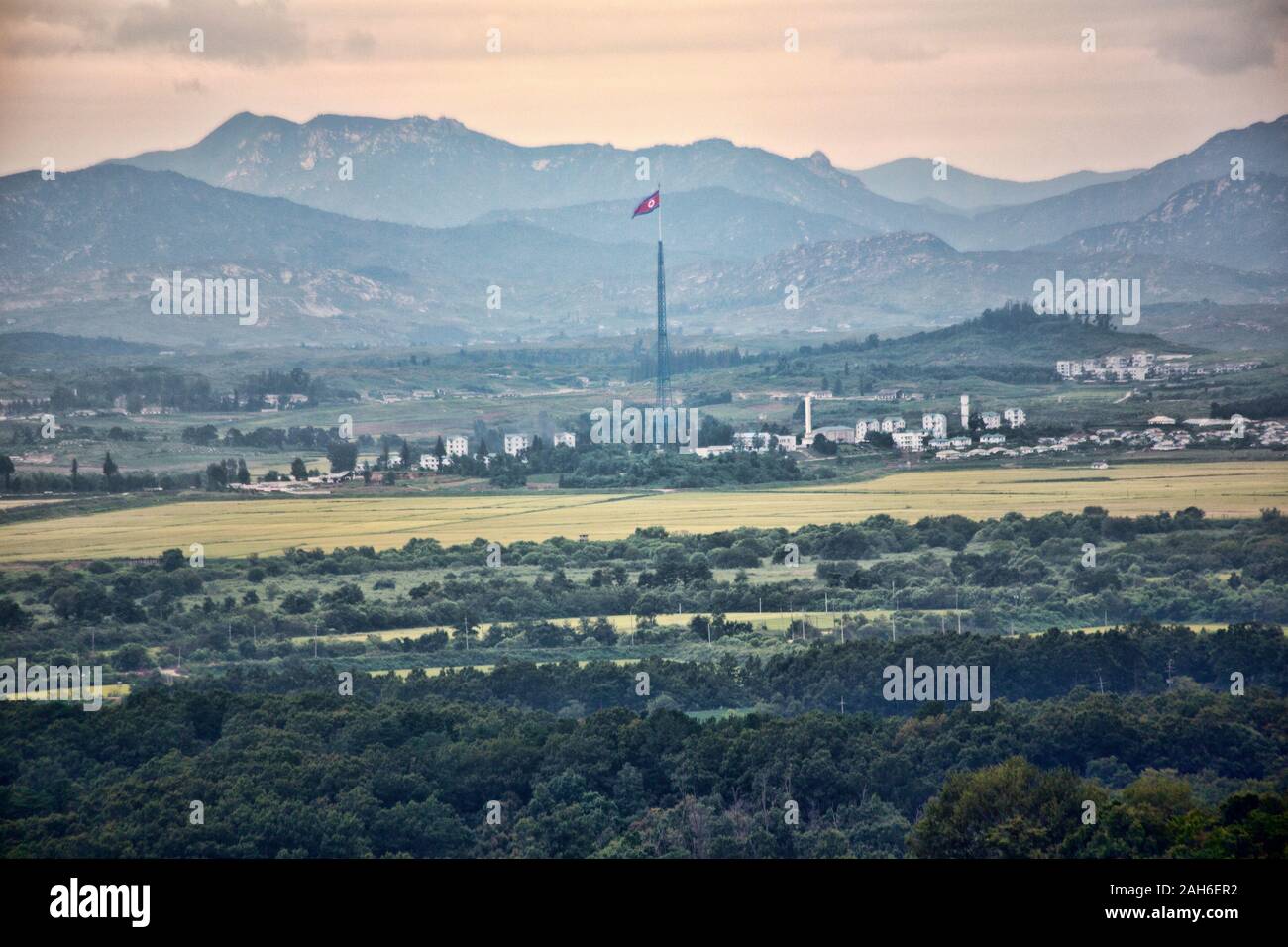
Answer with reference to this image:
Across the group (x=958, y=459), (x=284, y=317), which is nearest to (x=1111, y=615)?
(x=958, y=459)

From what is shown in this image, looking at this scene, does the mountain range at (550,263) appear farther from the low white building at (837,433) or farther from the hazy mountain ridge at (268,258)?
the low white building at (837,433)

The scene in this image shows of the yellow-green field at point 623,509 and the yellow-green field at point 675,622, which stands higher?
the yellow-green field at point 623,509

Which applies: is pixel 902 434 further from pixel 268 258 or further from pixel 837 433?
pixel 268 258

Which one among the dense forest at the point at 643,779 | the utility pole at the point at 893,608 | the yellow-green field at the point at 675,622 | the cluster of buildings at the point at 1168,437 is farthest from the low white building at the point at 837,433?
the dense forest at the point at 643,779

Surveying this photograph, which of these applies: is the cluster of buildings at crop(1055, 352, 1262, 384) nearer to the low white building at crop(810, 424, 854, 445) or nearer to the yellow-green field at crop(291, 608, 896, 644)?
the low white building at crop(810, 424, 854, 445)

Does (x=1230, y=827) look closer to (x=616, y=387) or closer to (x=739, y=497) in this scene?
(x=739, y=497)

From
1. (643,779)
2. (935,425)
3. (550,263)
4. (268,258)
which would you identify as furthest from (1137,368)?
(550,263)
